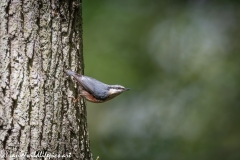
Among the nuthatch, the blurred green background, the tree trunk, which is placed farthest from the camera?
the blurred green background

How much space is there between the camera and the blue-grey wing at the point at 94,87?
3.00 meters

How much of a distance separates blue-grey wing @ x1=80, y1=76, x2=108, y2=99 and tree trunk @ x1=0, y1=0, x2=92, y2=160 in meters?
0.12

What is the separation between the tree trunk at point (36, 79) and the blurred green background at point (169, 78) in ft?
13.2

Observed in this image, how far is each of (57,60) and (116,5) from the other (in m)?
4.53

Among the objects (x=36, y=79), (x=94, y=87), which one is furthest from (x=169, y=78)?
(x=36, y=79)

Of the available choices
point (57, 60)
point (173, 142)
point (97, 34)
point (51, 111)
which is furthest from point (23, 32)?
point (173, 142)

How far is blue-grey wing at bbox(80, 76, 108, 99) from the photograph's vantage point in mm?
2996

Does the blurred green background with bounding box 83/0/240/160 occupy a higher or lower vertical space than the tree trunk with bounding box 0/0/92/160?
higher

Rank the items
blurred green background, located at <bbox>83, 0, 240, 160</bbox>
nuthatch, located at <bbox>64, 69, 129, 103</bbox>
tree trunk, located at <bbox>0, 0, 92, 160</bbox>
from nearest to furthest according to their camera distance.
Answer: tree trunk, located at <bbox>0, 0, 92, 160</bbox> < nuthatch, located at <bbox>64, 69, 129, 103</bbox> < blurred green background, located at <bbox>83, 0, 240, 160</bbox>

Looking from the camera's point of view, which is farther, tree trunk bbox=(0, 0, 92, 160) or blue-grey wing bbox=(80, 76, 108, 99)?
blue-grey wing bbox=(80, 76, 108, 99)

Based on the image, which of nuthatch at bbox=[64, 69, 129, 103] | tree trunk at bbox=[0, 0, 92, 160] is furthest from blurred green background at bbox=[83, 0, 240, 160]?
tree trunk at bbox=[0, 0, 92, 160]

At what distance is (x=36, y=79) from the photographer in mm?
2754

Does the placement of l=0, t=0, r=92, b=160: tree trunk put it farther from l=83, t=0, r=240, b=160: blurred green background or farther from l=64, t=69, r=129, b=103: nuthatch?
l=83, t=0, r=240, b=160: blurred green background

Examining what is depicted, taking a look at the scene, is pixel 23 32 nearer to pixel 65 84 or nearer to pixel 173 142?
pixel 65 84
